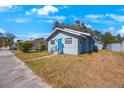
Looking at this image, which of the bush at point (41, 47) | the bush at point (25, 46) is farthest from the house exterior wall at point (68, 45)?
the bush at point (25, 46)

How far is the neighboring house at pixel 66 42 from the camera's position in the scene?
1894cm

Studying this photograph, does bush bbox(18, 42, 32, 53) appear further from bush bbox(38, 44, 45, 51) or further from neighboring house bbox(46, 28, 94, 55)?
neighboring house bbox(46, 28, 94, 55)

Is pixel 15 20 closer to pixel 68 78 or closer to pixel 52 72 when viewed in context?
pixel 52 72

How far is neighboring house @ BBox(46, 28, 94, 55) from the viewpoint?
62.1 feet

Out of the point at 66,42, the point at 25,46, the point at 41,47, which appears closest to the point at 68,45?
the point at 66,42

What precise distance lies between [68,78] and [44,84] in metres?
1.19

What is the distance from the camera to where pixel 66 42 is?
1938 cm

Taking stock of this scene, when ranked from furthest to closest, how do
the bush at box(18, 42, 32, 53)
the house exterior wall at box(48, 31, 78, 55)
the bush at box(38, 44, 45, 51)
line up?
the bush at box(38, 44, 45, 51) < the bush at box(18, 42, 32, 53) < the house exterior wall at box(48, 31, 78, 55)

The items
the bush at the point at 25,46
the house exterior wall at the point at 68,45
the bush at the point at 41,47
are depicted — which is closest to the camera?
the house exterior wall at the point at 68,45

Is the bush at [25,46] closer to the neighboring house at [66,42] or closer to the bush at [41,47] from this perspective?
the bush at [41,47]

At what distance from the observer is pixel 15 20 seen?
53.3 ft

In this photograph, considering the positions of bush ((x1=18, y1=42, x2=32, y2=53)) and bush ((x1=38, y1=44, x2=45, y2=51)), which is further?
bush ((x1=38, y1=44, x2=45, y2=51))

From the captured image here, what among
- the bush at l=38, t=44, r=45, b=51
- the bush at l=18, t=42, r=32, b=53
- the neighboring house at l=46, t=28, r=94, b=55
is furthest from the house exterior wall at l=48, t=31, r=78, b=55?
the bush at l=18, t=42, r=32, b=53
